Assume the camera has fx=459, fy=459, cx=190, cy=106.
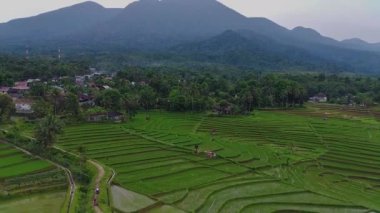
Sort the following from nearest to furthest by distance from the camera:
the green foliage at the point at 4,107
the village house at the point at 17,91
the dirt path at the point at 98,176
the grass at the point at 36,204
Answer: the dirt path at the point at 98,176 → the grass at the point at 36,204 → the green foliage at the point at 4,107 → the village house at the point at 17,91

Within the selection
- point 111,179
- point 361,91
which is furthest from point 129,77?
point 111,179

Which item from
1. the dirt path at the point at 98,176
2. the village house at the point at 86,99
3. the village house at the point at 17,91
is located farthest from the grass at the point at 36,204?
the village house at the point at 17,91

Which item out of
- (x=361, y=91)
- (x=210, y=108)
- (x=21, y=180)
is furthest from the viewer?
(x=361, y=91)

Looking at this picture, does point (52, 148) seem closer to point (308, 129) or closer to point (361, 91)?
point (308, 129)

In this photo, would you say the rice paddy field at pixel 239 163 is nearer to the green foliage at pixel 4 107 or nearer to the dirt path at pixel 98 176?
the dirt path at pixel 98 176

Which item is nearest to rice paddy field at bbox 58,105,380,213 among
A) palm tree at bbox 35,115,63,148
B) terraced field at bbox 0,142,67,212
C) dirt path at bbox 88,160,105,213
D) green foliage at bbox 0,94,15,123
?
dirt path at bbox 88,160,105,213

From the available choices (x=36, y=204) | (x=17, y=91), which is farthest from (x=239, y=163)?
(x=17, y=91)
